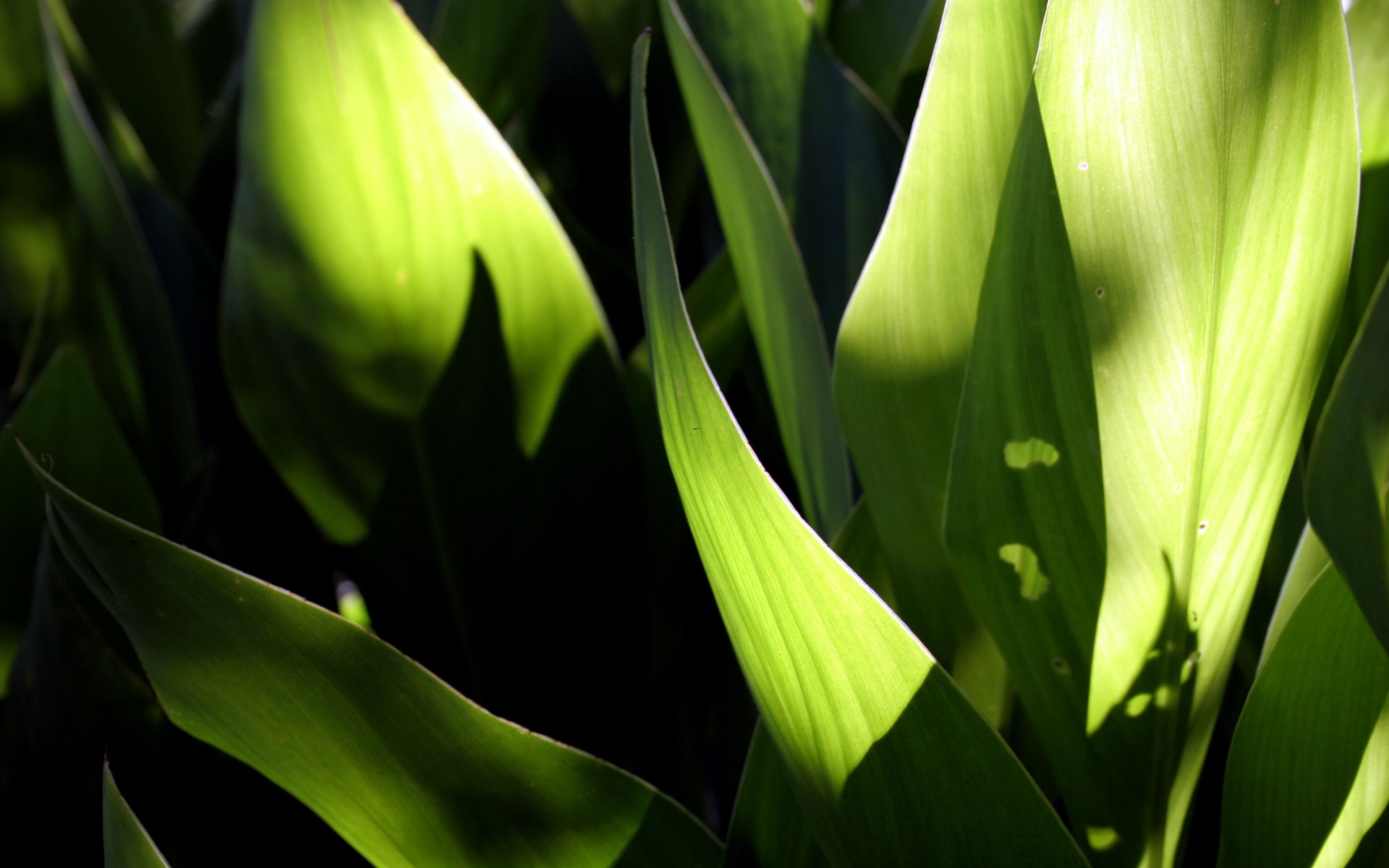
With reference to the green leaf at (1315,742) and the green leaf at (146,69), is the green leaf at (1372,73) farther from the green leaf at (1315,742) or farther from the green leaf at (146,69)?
the green leaf at (146,69)

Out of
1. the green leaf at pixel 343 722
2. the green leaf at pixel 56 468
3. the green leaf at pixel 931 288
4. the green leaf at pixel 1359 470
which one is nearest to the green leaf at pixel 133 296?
the green leaf at pixel 56 468

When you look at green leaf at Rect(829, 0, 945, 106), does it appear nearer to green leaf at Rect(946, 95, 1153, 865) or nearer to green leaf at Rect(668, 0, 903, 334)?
green leaf at Rect(668, 0, 903, 334)

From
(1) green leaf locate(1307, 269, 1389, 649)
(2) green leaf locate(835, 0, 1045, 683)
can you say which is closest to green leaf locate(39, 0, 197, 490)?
(2) green leaf locate(835, 0, 1045, 683)

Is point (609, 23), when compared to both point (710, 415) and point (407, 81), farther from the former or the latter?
point (710, 415)

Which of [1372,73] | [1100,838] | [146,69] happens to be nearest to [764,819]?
[1100,838]

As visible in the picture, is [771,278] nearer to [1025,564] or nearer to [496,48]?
[1025,564]

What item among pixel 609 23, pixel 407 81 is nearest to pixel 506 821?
pixel 407 81
